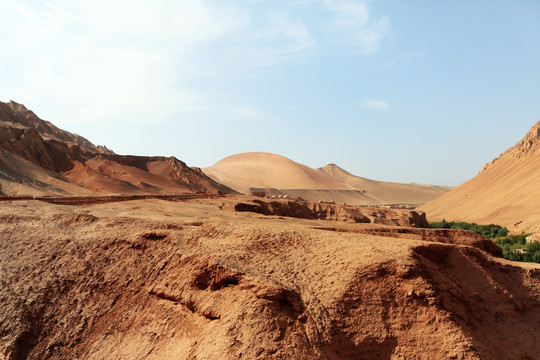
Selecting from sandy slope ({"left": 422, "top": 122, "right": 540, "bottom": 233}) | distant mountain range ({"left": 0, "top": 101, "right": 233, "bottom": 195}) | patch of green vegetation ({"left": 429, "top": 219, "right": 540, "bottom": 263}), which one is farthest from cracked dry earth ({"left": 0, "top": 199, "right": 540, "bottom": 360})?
sandy slope ({"left": 422, "top": 122, "right": 540, "bottom": 233})

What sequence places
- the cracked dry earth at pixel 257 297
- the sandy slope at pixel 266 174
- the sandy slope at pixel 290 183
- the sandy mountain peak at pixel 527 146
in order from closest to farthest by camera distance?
the cracked dry earth at pixel 257 297 → the sandy mountain peak at pixel 527 146 → the sandy slope at pixel 290 183 → the sandy slope at pixel 266 174

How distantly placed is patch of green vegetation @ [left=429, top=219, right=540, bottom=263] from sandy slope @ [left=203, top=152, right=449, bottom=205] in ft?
179

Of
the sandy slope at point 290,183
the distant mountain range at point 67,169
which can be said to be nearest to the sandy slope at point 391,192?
the sandy slope at point 290,183

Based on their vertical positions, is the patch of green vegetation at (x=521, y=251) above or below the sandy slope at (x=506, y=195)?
below

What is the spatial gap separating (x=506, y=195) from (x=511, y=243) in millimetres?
17050

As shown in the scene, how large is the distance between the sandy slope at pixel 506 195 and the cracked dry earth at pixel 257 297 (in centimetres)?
1992

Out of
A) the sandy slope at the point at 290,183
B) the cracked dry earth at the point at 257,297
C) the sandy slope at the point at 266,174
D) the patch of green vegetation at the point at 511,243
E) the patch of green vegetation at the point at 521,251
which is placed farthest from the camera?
the sandy slope at the point at 266,174

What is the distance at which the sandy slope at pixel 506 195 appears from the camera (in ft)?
99.0

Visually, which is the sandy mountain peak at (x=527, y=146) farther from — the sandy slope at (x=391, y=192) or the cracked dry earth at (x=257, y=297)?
the sandy slope at (x=391, y=192)

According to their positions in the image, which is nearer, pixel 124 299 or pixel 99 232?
pixel 124 299

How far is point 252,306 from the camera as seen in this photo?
196 inches

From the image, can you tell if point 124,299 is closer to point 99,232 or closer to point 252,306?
point 99,232

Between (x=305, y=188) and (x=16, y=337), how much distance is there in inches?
3304

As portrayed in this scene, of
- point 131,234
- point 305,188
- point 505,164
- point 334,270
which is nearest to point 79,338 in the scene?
point 131,234
